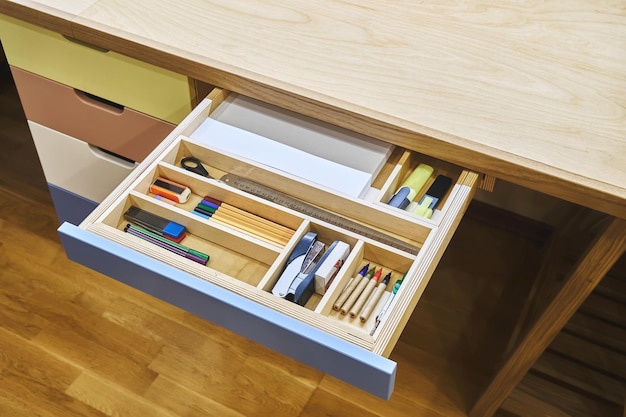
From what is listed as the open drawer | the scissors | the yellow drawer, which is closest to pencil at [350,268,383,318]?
the open drawer

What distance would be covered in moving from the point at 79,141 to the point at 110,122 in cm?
11

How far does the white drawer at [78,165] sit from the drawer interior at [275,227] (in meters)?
0.33

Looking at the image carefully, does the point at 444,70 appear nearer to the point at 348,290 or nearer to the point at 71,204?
the point at 348,290

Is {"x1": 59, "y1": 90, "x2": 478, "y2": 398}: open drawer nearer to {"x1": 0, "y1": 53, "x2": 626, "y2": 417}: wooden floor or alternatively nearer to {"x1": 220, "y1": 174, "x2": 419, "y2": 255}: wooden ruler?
{"x1": 220, "y1": 174, "x2": 419, "y2": 255}: wooden ruler

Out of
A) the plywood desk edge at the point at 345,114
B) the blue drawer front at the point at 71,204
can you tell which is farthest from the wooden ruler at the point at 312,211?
the blue drawer front at the point at 71,204

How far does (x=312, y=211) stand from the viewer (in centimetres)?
84

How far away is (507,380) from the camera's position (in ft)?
3.91

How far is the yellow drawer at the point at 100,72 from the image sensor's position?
0.98 metres

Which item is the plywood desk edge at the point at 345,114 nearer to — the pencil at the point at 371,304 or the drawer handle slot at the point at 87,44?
the drawer handle slot at the point at 87,44

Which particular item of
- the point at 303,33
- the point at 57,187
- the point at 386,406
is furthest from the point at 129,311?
the point at 303,33

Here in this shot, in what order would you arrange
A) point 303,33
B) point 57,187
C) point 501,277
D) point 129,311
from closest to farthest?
point 303,33
point 57,187
point 129,311
point 501,277

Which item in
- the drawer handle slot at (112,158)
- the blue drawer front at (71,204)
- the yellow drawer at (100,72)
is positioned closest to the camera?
the yellow drawer at (100,72)

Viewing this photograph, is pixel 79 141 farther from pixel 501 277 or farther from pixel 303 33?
pixel 501 277

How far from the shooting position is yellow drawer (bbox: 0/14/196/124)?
98 centimetres
